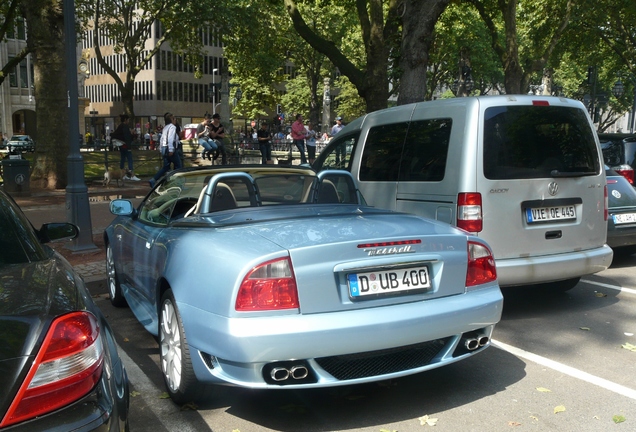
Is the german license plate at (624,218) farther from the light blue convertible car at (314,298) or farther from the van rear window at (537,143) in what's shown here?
the light blue convertible car at (314,298)

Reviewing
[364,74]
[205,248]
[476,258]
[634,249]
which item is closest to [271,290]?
[205,248]

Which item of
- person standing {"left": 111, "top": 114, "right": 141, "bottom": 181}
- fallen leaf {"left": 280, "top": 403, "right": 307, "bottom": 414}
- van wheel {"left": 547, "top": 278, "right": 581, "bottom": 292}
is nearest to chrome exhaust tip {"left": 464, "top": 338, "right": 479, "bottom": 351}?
fallen leaf {"left": 280, "top": 403, "right": 307, "bottom": 414}

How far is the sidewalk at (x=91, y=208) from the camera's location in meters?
8.59

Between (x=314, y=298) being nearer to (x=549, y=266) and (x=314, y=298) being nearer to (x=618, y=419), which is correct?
(x=618, y=419)

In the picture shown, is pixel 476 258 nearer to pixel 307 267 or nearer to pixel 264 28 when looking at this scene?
pixel 307 267

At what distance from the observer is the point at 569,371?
4.88m

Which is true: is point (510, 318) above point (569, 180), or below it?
below

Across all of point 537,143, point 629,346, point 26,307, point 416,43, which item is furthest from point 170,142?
point 26,307

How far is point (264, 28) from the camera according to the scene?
35031 millimetres

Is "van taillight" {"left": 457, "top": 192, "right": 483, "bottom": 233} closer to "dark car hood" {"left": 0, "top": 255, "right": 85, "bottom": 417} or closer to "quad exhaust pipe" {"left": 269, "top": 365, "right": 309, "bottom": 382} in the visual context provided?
"quad exhaust pipe" {"left": 269, "top": 365, "right": 309, "bottom": 382}

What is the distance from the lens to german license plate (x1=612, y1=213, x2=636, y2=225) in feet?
28.6

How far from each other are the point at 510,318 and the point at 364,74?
1093 centimetres

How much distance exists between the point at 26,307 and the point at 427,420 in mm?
2377

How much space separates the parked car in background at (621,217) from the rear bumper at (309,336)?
5445 millimetres
